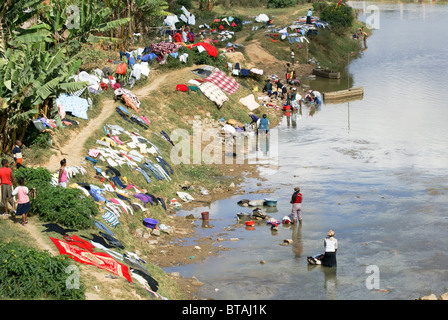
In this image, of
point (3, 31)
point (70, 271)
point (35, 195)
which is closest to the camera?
point (70, 271)

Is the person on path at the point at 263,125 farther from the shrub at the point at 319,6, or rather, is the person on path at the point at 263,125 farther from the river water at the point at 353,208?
the shrub at the point at 319,6

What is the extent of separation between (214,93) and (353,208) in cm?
1314

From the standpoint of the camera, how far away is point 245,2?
7100 centimetres

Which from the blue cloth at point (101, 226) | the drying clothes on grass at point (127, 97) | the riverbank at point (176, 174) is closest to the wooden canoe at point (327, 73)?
the riverbank at point (176, 174)

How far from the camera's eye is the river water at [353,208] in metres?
15.2

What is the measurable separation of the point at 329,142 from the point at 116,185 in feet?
41.8

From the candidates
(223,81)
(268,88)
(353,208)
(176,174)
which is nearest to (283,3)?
(268,88)

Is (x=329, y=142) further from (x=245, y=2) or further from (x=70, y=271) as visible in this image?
(x=245, y=2)

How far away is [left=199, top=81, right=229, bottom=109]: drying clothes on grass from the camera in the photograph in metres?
31.9

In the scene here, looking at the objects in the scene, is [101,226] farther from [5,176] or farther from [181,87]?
[181,87]

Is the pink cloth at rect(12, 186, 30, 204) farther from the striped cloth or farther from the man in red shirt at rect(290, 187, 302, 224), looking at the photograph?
the striped cloth

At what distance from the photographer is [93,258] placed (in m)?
14.0

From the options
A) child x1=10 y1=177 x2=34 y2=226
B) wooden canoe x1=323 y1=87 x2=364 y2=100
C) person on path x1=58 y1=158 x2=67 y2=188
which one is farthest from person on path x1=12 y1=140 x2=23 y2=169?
wooden canoe x1=323 y1=87 x2=364 y2=100
